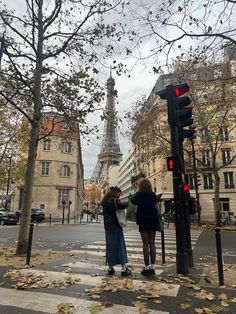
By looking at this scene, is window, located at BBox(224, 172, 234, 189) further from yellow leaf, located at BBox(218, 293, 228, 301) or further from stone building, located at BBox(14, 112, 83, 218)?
yellow leaf, located at BBox(218, 293, 228, 301)

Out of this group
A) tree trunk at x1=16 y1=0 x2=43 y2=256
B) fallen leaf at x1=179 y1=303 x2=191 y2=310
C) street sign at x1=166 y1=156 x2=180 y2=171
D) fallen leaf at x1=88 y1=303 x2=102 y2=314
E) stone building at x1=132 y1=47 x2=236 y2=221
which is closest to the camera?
fallen leaf at x1=88 y1=303 x2=102 y2=314

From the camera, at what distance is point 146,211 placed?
6.55 metres

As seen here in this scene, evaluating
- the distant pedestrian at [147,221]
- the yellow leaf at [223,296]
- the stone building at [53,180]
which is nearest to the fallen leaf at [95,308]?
the yellow leaf at [223,296]

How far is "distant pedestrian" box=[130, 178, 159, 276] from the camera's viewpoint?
6.51 m

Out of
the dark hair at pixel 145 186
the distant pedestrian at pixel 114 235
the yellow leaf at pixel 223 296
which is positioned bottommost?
the yellow leaf at pixel 223 296

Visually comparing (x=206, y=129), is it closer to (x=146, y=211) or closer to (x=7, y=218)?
(x=7, y=218)

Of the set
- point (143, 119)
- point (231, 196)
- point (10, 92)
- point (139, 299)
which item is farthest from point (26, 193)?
point (231, 196)

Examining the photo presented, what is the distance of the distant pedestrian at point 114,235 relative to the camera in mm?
6418

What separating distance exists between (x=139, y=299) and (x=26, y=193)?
20.7 ft

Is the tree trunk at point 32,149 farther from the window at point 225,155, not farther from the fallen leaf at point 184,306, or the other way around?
the window at point 225,155

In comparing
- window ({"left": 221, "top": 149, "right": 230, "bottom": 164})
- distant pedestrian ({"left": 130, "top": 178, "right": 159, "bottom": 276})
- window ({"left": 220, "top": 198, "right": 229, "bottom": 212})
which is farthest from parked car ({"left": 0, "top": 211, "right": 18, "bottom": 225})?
distant pedestrian ({"left": 130, "top": 178, "right": 159, "bottom": 276})

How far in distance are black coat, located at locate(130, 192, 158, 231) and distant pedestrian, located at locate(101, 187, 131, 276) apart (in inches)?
15.0

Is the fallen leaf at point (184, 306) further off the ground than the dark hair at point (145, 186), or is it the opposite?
the dark hair at point (145, 186)

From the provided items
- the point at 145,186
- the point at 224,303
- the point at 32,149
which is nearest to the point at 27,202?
the point at 32,149
